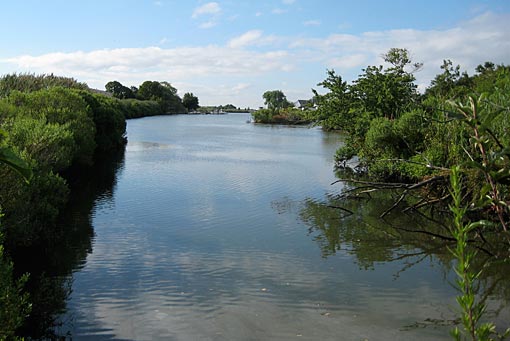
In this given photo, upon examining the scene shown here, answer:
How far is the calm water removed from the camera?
6.64 metres

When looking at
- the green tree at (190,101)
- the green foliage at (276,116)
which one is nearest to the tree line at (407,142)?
the green foliage at (276,116)

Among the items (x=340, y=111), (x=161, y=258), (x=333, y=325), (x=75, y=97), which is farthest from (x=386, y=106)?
(x=333, y=325)

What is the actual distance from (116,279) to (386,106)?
1813 centimetres

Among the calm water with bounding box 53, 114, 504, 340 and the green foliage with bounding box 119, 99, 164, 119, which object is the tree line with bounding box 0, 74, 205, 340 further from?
the green foliage with bounding box 119, 99, 164, 119

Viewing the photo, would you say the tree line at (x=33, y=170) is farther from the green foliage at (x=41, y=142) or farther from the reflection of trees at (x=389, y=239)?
the reflection of trees at (x=389, y=239)

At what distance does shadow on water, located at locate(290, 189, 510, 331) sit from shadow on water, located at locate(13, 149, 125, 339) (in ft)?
16.5

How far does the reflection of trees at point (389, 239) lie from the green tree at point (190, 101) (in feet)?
425

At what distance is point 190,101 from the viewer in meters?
142

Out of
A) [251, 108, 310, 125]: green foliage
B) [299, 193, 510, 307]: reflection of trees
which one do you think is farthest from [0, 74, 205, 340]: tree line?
[251, 108, 310, 125]: green foliage

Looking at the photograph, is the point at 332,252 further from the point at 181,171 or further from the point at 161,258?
the point at 181,171

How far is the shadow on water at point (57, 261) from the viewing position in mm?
6679

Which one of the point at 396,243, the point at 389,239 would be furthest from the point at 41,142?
the point at 396,243

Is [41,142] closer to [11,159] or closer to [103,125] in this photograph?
[11,159]

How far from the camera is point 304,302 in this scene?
7.46 metres
